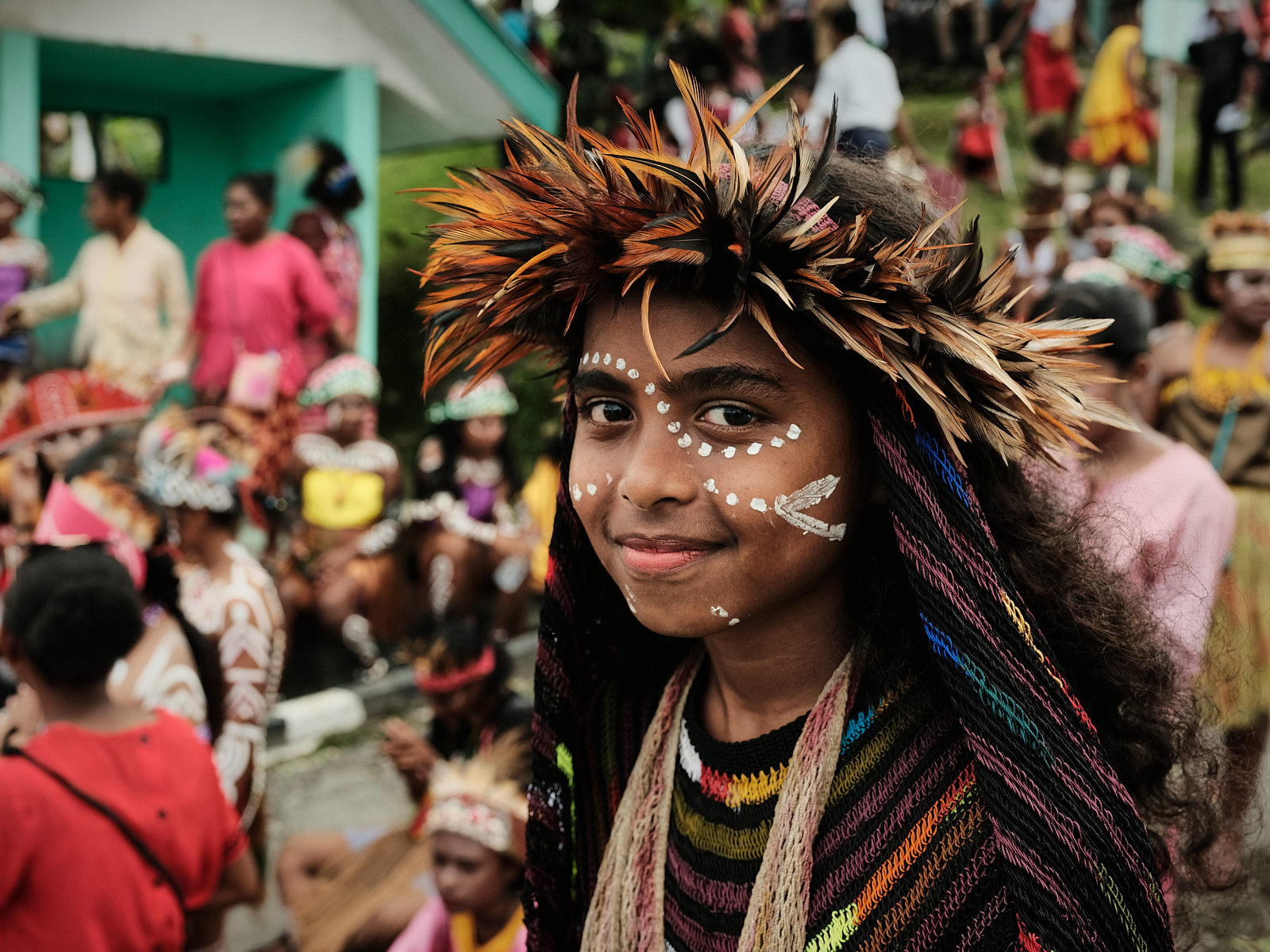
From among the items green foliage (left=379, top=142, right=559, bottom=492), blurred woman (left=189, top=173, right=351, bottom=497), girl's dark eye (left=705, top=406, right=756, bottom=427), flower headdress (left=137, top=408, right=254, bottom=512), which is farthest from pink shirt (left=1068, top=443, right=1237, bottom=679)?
green foliage (left=379, top=142, right=559, bottom=492)

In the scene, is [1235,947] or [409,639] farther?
[409,639]

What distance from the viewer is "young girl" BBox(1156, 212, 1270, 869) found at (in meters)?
4.73

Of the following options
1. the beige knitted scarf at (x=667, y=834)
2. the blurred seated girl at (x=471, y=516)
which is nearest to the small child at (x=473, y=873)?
the beige knitted scarf at (x=667, y=834)

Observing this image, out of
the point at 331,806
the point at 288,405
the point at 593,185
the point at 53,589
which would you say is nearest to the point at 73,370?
the point at 288,405

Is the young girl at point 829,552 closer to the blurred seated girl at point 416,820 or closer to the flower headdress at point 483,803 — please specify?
the flower headdress at point 483,803

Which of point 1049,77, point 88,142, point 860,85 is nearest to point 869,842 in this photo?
Result: point 860,85

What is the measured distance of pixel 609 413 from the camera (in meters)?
1.68

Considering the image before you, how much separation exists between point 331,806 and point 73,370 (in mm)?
2646

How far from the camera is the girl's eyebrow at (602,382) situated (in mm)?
1620

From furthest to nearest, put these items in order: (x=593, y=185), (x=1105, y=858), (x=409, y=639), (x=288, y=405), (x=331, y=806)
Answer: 1. (x=288, y=405)
2. (x=331, y=806)
3. (x=409, y=639)
4. (x=593, y=185)
5. (x=1105, y=858)

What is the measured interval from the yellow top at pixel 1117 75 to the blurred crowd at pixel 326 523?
7.57 ft

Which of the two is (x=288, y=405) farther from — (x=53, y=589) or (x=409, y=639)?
(x=53, y=589)

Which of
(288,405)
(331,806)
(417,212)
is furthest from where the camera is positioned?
(417,212)

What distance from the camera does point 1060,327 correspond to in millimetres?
1588
